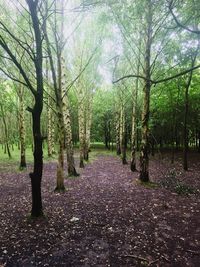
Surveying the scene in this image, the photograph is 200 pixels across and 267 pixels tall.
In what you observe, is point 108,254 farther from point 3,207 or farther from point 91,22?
point 91,22

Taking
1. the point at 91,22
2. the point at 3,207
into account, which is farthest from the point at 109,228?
the point at 91,22

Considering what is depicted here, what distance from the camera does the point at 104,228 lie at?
8016 millimetres

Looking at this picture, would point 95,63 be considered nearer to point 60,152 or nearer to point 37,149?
point 60,152

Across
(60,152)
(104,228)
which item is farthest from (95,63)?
(104,228)

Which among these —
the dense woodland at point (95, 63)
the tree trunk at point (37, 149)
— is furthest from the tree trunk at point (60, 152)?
the tree trunk at point (37, 149)

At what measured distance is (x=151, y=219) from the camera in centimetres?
880

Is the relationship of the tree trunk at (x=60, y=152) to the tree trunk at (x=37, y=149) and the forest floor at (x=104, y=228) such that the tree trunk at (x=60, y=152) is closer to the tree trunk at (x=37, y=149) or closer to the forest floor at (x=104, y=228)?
the forest floor at (x=104, y=228)

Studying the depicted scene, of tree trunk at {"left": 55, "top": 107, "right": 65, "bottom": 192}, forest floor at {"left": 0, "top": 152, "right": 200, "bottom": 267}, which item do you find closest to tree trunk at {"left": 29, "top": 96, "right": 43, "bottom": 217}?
forest floor at {"left": 0, "top": 152, "right": 200, "bottom": 267}

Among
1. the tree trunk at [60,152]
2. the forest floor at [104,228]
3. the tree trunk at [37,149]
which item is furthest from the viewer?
the tree trunk at [60,152]

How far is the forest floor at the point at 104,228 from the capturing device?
611 cm

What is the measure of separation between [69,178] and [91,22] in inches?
589

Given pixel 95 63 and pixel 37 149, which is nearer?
pixel 37 149

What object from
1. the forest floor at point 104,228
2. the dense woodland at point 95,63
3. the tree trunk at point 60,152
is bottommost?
the forest floor at point 104,228

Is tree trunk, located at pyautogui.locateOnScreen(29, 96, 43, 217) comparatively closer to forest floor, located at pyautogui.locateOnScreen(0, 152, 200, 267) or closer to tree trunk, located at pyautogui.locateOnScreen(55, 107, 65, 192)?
forest floor, located at pyautogui.locateOnScreen(0, 152, 200, 267)
